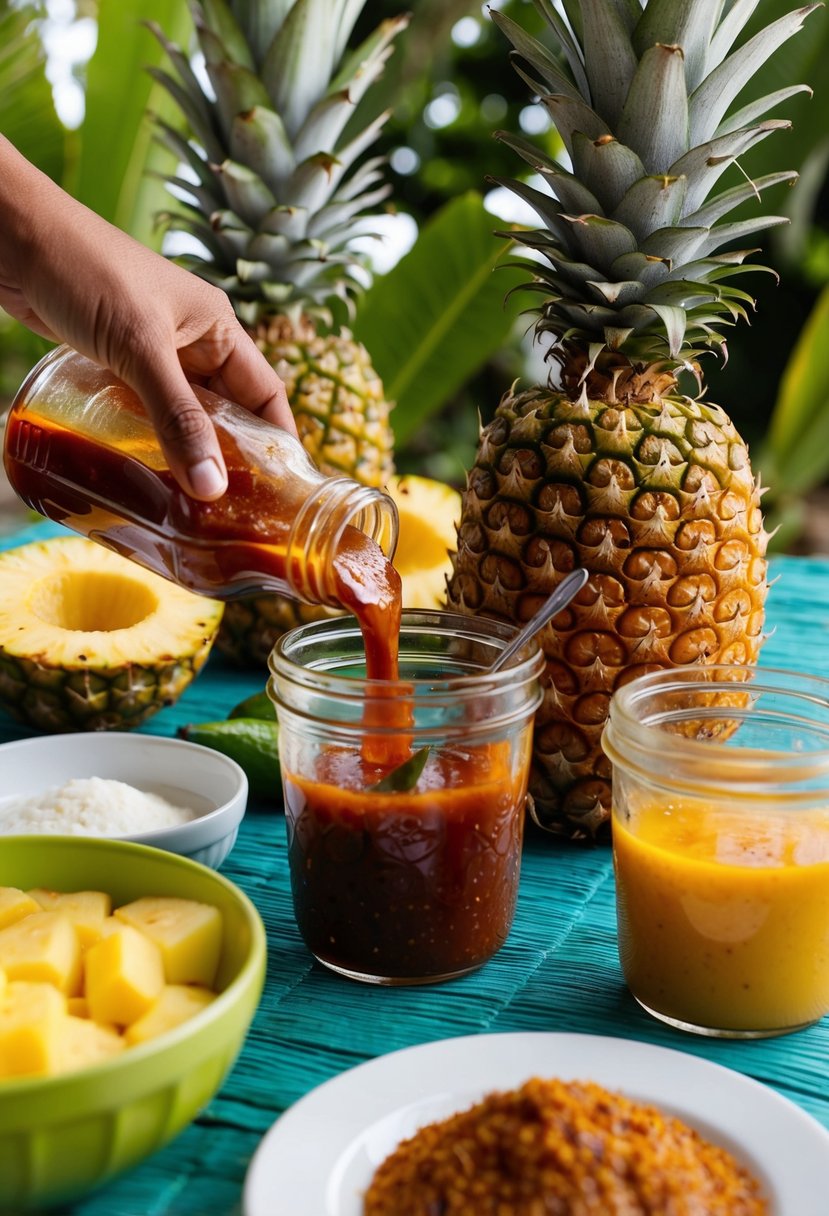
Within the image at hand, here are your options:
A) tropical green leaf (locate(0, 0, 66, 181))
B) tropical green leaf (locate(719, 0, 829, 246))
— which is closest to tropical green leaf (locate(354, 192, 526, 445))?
tropical green leaf (locate(0, 0, 66, 181))

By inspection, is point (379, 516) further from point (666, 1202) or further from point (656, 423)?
point (666, 1202)

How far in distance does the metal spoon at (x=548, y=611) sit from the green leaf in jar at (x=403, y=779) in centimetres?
16

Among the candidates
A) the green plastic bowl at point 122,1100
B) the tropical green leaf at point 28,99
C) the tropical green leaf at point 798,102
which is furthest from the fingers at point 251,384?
the tropical green leaf at point 798,102

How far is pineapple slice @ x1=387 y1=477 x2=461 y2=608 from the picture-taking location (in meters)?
2.34

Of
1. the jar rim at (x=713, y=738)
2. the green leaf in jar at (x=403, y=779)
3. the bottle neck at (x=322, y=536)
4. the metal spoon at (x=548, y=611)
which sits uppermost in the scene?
the bottle neck at (x=322, y=536)

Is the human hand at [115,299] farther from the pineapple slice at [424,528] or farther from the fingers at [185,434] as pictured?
the pineapple slice at [424,528]

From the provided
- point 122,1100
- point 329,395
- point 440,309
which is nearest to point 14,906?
point 122,1100

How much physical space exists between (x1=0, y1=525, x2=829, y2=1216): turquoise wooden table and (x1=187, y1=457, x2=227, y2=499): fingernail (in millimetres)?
516

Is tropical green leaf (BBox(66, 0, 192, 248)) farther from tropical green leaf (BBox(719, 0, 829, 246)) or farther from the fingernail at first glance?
the fingernail

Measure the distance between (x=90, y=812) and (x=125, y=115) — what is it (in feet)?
8.07

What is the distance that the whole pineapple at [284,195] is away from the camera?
211 cm

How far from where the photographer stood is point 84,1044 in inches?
36.8

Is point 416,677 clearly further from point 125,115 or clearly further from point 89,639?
point 125,115

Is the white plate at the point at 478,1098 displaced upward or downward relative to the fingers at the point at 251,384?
downward
